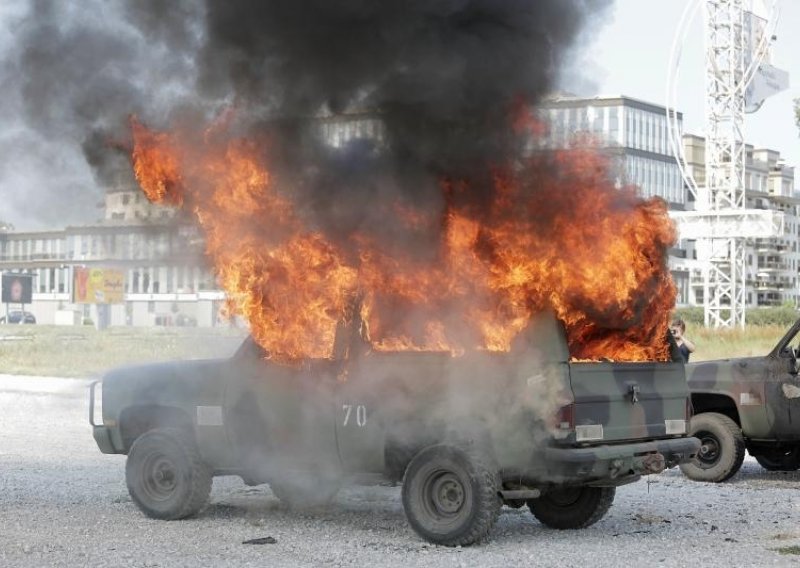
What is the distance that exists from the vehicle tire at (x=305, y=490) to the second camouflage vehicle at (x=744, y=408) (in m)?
4.43

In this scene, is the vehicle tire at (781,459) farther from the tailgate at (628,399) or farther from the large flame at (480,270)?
the large flame at (480,270)

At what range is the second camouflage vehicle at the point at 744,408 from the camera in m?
12.5

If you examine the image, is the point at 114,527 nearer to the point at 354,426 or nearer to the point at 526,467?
the point at 354,426

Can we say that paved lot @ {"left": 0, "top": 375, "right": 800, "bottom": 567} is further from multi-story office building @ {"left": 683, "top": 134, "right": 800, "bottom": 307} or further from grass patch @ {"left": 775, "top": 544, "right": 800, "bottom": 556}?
multi-story office building @ {"left": 683, "top": 134, "right": 800, "bottom": 307}

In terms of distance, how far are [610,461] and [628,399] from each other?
0.59 meters

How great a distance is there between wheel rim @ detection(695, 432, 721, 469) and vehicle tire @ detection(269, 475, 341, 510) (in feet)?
14.7

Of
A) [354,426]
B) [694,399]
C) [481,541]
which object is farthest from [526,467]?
[694,399]

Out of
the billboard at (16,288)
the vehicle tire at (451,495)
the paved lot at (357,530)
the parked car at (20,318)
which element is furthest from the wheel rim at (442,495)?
the parked car at (20,318)

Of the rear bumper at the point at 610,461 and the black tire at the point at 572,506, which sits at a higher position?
the rear bumper at the point at 610,461

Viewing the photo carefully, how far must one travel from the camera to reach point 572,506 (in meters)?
9.67

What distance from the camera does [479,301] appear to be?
30.3 ft

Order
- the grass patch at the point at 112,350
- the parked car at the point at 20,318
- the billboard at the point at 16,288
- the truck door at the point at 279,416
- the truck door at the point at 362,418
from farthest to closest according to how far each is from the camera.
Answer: the parked car at the point at 20,318 < the billboard at the point at 16,288 < the grass patch at the point at 112,350 < the truck door at the point at 279,416 < the truck door at the point at 362,418

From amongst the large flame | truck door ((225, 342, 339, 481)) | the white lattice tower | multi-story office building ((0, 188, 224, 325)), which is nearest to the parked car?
the white lattice tower

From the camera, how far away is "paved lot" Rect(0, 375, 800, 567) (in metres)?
8.19
